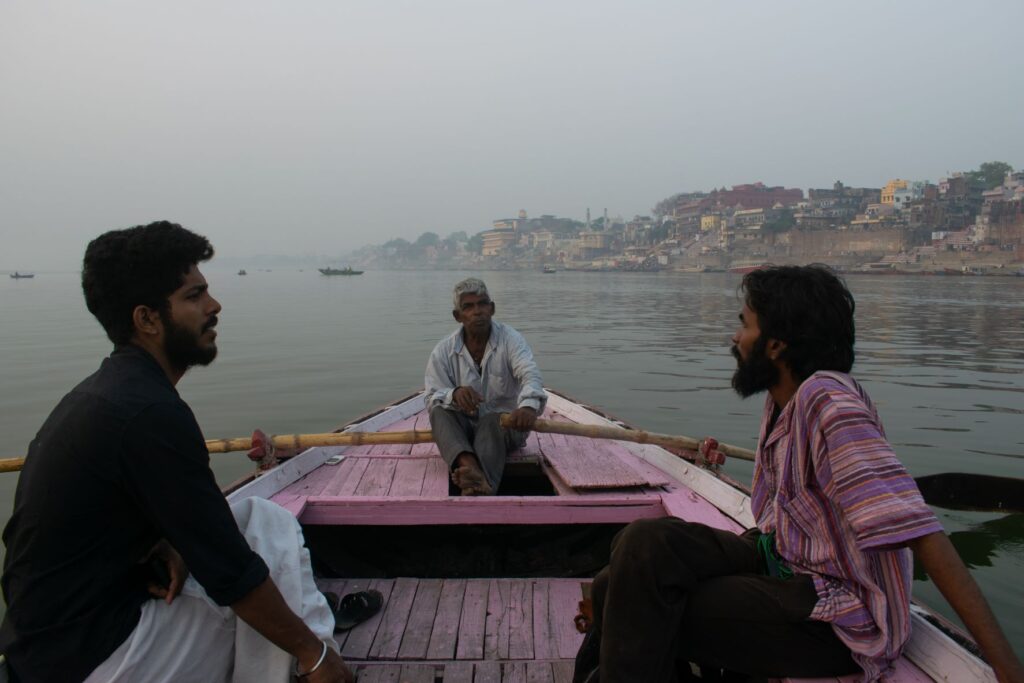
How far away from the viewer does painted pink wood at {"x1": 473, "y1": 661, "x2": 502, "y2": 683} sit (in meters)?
2.18

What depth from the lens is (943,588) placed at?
1411mm

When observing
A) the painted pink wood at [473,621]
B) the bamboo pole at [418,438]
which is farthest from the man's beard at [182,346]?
the bamboo pole at [418,438]

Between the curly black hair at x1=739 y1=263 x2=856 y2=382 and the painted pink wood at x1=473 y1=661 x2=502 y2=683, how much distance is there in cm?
135

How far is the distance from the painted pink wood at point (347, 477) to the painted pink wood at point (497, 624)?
3.45 ft

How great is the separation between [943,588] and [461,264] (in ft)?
552

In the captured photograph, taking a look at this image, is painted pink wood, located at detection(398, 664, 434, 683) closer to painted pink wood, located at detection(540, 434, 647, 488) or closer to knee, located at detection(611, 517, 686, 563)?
knee, located at detection(611, 517, 686, 563)

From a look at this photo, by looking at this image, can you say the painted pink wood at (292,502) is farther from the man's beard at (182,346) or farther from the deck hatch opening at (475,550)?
the man's beard at (182,346)

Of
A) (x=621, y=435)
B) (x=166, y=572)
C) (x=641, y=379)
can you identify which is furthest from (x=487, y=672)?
(x=641, y=379)

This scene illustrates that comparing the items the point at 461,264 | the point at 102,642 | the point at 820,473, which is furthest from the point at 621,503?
the point at 461,264

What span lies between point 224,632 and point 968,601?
1750 mm

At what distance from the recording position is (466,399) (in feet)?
12.5

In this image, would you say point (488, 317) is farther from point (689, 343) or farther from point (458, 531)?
point (689, 343)

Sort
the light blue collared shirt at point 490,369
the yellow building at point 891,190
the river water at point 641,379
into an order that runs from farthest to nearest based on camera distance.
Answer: the yellow building at point 891,190, the river water at point 641,379, the light blue collared shirt at point 490,369

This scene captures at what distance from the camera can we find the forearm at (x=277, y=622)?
1.62 meters
